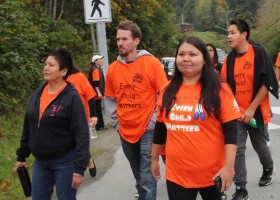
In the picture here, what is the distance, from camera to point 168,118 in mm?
3232

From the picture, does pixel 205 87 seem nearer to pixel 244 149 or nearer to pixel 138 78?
pixel 138 78

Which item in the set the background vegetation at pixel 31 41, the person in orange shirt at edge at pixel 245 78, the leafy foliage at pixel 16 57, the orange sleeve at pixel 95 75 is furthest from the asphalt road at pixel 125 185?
the leafy foliage at pixel 16 57

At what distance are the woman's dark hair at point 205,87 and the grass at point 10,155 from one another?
123 inches

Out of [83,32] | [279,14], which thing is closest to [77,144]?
[83,32]

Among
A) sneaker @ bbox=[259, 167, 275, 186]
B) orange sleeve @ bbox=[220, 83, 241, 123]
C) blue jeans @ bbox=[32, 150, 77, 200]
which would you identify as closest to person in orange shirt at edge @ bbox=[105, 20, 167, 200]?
blue jeans @ bbox=[32, 150, 77, 200]

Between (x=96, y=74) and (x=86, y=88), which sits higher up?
(x=86, y=88)

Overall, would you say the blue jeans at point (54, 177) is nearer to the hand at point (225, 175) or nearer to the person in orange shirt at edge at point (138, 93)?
the person in orange shirt at edge at point (138, 93)

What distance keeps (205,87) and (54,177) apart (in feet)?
5.24

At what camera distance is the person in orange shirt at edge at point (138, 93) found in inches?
177

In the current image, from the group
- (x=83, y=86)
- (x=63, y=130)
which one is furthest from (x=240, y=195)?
(x=83, y=86)

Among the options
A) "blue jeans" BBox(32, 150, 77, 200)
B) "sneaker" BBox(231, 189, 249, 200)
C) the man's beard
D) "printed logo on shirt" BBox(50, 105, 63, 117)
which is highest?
the man's beard

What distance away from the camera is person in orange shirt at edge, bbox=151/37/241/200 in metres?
3.10

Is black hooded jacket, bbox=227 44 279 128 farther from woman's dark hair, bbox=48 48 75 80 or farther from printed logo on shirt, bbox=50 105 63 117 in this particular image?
printed logo on shirt, bbox=50 105 63 117

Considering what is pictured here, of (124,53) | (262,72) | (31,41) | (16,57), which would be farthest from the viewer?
(31,41)
